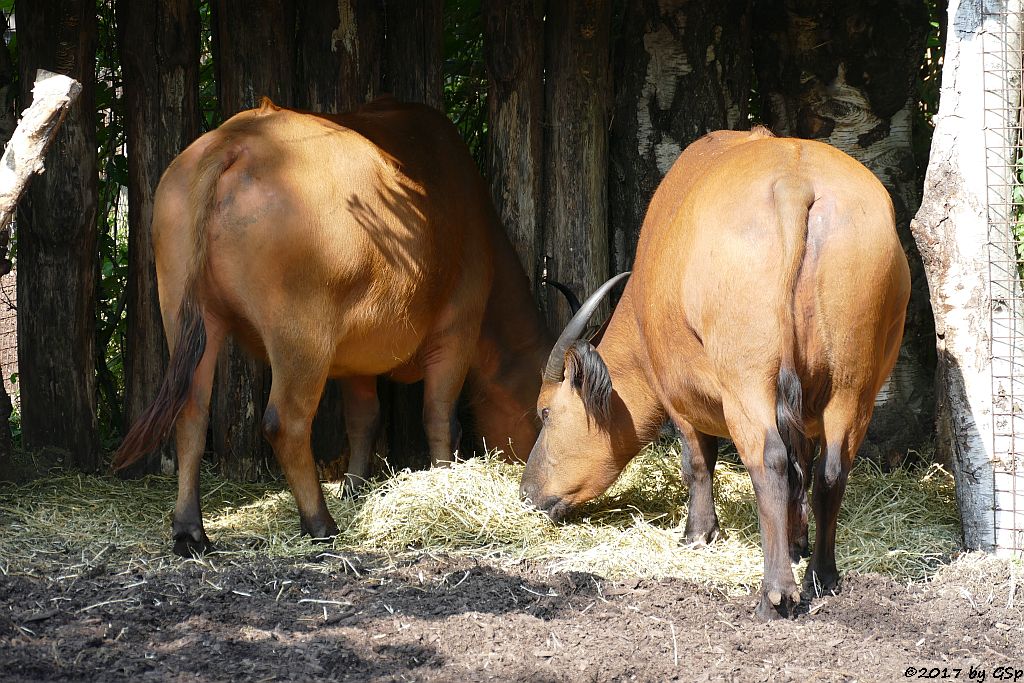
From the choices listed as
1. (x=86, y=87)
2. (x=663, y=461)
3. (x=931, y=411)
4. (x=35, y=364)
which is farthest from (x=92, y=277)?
(x=931, y=411)

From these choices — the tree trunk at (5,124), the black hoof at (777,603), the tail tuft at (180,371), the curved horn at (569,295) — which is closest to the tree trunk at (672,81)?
the curved horn at (569,295)

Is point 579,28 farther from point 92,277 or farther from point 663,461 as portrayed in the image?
point 92,277

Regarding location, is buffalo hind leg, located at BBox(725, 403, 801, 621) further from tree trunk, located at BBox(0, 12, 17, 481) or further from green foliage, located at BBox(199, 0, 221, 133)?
green foliage, located at BBox(199, 0, 221, 133)

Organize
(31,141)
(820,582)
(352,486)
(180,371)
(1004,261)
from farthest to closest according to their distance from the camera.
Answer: (352,486) → (1004,261) → (180,371) → (820,582) → (31,141)

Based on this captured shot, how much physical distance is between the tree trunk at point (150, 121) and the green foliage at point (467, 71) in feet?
6.00

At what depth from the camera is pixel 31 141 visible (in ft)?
15.5

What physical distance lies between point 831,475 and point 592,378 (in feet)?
4.58

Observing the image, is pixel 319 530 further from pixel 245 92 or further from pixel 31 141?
pixel 245 92

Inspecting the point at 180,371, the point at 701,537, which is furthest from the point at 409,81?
the point at 701,537

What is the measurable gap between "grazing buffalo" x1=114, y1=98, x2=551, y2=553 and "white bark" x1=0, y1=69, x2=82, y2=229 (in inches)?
27.4

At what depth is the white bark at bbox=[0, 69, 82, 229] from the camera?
4695mm

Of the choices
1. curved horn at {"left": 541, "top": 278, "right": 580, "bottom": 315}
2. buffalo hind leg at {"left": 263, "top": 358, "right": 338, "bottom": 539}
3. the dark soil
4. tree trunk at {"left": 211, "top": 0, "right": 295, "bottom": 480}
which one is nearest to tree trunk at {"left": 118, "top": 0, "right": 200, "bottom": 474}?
tree trunk at {"left": 211, "top": 0, "right": 295, "bottom": 480}

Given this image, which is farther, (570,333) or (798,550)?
(570,333)

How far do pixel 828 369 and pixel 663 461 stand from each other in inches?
90.9
